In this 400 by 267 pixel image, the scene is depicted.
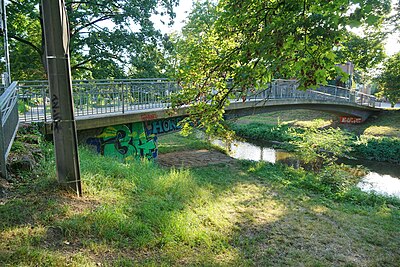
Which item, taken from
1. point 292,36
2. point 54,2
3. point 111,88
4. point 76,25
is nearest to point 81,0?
point 76,25

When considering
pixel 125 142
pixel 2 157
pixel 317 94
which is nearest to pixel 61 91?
pixel 2 157

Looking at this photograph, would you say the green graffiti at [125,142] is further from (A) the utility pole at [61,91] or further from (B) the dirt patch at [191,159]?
(A) the utility pole at [61,91]

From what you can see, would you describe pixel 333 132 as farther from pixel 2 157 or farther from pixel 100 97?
pixel 2 157

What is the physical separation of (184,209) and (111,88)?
19.4 ft

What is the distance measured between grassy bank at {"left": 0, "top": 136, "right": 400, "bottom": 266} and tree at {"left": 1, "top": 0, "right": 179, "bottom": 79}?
27.7 ft

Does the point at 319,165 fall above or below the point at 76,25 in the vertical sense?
below

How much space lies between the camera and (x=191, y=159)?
13.7 metres

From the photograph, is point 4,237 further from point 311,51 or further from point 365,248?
point 365,248

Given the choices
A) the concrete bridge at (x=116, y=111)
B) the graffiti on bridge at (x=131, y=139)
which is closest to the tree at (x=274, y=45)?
the concrete bridge at (x=116, y=111)

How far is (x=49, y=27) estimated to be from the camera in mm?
4008

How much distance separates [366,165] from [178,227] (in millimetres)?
16265

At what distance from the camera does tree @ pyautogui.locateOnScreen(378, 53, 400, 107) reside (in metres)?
20.9

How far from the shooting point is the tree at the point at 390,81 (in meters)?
20.9

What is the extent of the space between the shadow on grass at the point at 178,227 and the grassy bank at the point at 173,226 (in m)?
0.01
